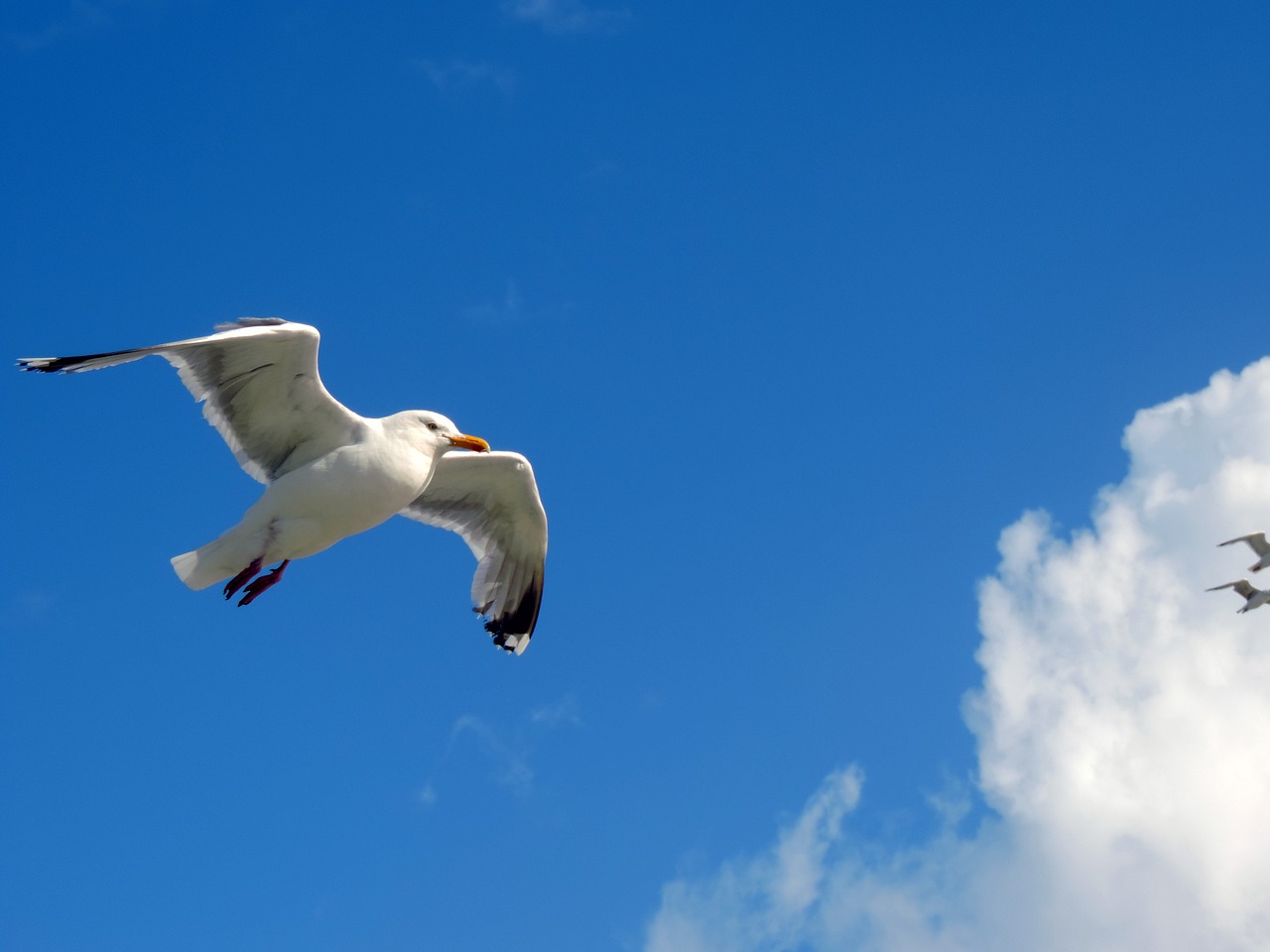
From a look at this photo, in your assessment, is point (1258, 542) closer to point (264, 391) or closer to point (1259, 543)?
point (1259, 543)

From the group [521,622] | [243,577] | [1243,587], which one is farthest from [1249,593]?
[243,577]

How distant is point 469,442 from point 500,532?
1700 mm

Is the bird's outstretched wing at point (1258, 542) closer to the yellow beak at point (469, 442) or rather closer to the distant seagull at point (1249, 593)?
the distant seagull at point (1249, 593)

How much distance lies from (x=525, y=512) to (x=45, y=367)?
5.11 meters

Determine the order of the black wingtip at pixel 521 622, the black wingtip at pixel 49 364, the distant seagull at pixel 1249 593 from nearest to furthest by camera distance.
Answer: the black wingtip at pixel 49 364
the black wingtip at pixel 521 622
the distant seagull at pixel 1249 593

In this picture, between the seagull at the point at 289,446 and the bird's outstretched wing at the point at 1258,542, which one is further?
the bird's outstretched wing at the point at 1258,542

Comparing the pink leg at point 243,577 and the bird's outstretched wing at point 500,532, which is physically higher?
the bird's outstretched wing at point 500,532

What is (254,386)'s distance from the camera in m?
12.8

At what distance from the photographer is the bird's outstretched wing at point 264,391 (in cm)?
1235

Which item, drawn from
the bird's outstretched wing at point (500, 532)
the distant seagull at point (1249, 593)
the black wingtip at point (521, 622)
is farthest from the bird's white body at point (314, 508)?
the distant seagull at point (1249, 593)

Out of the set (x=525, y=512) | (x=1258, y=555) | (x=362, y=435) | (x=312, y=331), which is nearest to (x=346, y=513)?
(x=362, y=435)

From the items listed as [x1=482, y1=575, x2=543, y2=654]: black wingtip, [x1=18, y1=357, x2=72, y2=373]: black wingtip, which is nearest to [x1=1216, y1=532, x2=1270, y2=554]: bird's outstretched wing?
[x1=482, y1=575, x2=543, y2=654]: black wingtip

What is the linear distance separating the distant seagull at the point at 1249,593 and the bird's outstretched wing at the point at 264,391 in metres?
12.0

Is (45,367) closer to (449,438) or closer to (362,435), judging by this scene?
(362,435)
